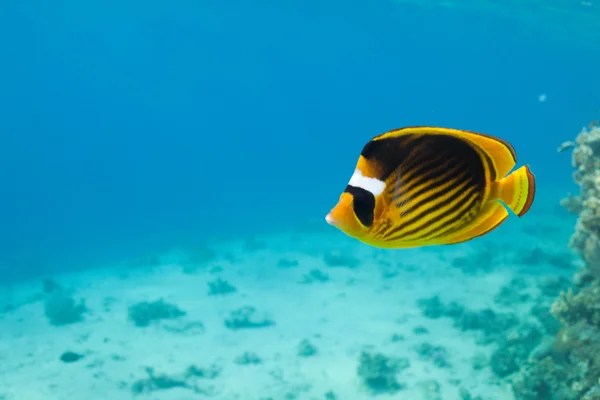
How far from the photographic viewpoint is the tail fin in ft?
3.81

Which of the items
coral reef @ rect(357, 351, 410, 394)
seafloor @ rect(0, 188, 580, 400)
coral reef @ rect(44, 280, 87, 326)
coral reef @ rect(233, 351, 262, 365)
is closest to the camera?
coral reef @ rect(357, 351, 410, 394)

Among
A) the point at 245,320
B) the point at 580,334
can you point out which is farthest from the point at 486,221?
the point at 245,320

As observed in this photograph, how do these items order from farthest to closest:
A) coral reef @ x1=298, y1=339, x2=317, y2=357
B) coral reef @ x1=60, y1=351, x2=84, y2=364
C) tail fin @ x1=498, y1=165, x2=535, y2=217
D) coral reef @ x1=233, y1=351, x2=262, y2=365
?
1. coral reef @ x1=60, y1=351, x2=84, y2=364
2. coral reef @ x1=298, y1=339, x2=317, y2=357
3. coral reef @ x1=233, y1=351, x2=262, y2=365
4. tail fin @ x1=498, y1=165, x2=535, y2=217

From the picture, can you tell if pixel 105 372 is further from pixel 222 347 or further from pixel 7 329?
pixel 7 329

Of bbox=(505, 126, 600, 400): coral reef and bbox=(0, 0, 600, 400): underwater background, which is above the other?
bbox=(0, 0, 600, 400): underwater background

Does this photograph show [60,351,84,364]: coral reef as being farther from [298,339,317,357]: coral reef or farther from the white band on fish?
the white band on fish

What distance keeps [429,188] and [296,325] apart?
13629 millimetres

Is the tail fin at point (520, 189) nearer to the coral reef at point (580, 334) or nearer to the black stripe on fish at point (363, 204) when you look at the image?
the black stripe on fish at point (363, 204)

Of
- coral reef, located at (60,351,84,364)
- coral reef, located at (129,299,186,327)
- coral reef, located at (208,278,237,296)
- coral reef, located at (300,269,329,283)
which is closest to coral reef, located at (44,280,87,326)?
→ coral reef, located at (129,299,186,327)

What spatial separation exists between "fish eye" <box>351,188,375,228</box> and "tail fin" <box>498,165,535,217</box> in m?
0.33

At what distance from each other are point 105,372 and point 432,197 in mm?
12353

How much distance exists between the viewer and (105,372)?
1180cm

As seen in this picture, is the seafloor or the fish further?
the seafloor

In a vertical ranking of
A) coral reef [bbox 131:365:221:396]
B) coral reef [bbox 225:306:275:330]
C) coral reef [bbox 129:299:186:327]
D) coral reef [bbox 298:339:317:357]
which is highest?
coral reef [bbox 129:299:186:327]
